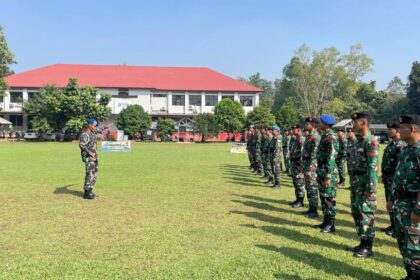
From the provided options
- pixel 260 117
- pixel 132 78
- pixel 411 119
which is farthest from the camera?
pixel 132 78

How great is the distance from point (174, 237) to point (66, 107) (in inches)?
1652

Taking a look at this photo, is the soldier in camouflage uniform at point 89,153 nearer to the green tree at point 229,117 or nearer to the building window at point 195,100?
the green tree at point 229,117

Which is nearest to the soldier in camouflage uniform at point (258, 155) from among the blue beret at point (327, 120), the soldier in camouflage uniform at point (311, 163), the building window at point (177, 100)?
the soldier in camouflage uniform at point (311, 163)

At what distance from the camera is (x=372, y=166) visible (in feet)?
17.6

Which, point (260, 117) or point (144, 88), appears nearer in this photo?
point (260, 117)

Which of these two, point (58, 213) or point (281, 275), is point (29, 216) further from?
point (281, 275)

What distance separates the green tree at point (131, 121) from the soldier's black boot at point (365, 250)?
1756 inches

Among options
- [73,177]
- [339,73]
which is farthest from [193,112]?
[73,177]

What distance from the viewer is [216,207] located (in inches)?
341

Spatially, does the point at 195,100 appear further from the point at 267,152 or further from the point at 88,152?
the point at 88,152

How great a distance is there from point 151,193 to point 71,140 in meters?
40.6

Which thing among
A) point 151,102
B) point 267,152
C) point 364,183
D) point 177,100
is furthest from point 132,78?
point 364,183

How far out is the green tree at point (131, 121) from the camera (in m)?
48.4

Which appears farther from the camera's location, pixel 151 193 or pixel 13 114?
pixel 13 114
